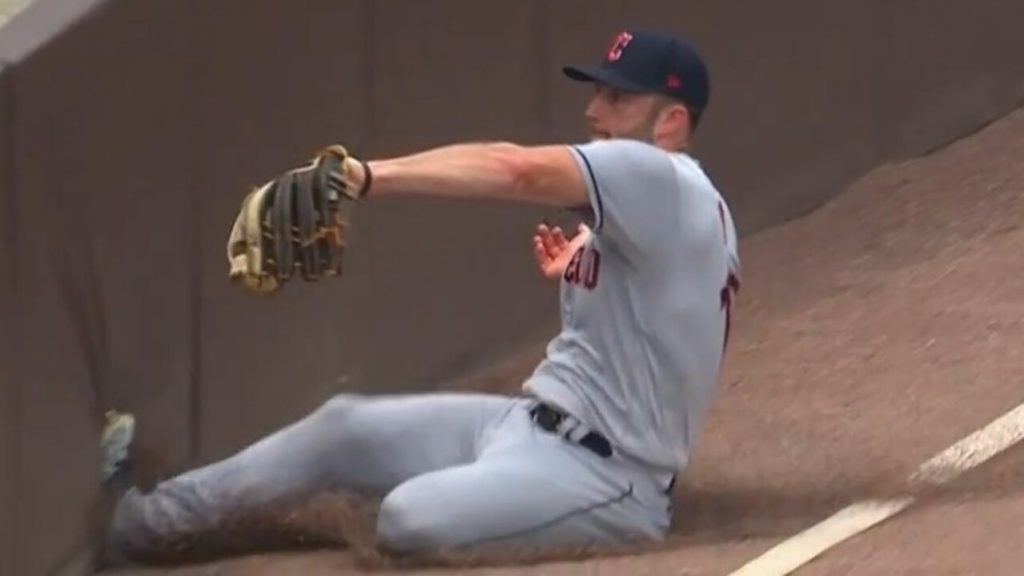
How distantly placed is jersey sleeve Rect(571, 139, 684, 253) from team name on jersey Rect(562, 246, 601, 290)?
0.14 meters

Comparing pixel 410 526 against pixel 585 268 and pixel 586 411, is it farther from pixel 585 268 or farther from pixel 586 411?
pixel 585 268

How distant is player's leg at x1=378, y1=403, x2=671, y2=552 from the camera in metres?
4.74

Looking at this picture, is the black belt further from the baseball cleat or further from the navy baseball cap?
the baseball cleat

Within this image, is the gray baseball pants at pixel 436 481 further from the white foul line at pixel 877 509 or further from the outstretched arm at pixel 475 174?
the outstretched arm at pixel 475 174

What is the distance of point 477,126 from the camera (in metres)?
6.71

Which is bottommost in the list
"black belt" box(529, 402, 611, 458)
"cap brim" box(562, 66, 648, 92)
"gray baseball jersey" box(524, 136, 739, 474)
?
"black belt" box(529, 402, 611, 458)

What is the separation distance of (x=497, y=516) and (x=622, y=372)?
47 cm

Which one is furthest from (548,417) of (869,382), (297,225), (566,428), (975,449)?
(869,382)

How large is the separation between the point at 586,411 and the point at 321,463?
728mm

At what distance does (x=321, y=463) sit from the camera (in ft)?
17.0

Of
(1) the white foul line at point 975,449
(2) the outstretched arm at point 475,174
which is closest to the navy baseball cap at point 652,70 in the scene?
(2) the outstretched arm at point 475,174

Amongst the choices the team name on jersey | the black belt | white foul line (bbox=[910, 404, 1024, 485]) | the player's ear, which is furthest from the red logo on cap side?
white foul line (bbox=[910, 404, 1024, 485])

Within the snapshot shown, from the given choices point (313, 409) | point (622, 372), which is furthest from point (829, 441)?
point (313, 409)

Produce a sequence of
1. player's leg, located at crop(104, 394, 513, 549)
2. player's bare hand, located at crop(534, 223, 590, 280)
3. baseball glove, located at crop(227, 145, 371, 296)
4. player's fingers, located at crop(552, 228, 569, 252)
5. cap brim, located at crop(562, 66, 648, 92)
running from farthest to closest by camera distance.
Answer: player's fingers, located at crop(552, 228, 569, 252) < player's bare hand, located at crop(534, 223, 590, 280) < player's leg, located at crop(104, 394, 513, 549) < cap brim, located at crop(562, 66, 648, 92) < baseball glove, located at crop(227, 145, 371, 296)
